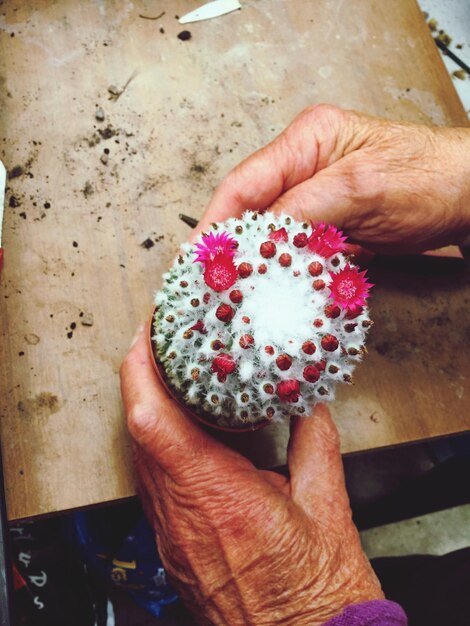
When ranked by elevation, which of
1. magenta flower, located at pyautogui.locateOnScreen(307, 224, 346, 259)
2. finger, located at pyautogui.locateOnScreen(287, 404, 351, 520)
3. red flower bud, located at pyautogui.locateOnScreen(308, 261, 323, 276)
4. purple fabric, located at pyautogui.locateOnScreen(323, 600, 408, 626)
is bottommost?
purple fabric, located at pyautogui.locateOnScreen(323, 600, 408, 626)

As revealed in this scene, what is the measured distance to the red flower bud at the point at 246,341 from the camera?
0.58 meters

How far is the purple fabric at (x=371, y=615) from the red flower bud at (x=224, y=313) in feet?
1.38

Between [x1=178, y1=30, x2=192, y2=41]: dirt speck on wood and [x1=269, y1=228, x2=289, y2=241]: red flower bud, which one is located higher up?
[x1=178, y1=30, x2=192, y2=41]: dirt speck on wood

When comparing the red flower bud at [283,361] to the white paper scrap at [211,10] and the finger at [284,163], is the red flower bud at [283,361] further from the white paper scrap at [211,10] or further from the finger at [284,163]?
the white paper scrap at [211,10]

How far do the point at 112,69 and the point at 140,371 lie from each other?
2.11ft

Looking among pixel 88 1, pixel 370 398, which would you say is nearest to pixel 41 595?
pixel 370 398

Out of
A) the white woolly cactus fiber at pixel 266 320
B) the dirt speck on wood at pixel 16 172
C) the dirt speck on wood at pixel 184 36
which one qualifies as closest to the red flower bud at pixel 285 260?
the white woolly cactus fiber at pixel 266 320

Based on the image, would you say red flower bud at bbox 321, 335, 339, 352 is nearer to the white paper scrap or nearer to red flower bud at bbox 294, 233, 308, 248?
red flower bud at bbox 294, 233, 308, 248

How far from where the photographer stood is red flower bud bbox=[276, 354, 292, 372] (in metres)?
0.58

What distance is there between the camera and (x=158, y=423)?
2.49 feet

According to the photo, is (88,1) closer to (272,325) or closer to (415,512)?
(272,325)

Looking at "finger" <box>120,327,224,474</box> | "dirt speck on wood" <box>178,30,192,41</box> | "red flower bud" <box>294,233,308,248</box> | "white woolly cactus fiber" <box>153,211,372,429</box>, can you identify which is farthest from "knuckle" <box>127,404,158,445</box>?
"dirt speck on wood" <box>178,30,192,41</box>

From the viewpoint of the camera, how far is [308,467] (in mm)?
803

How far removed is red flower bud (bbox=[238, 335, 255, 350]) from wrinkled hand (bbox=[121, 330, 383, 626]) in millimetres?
231
